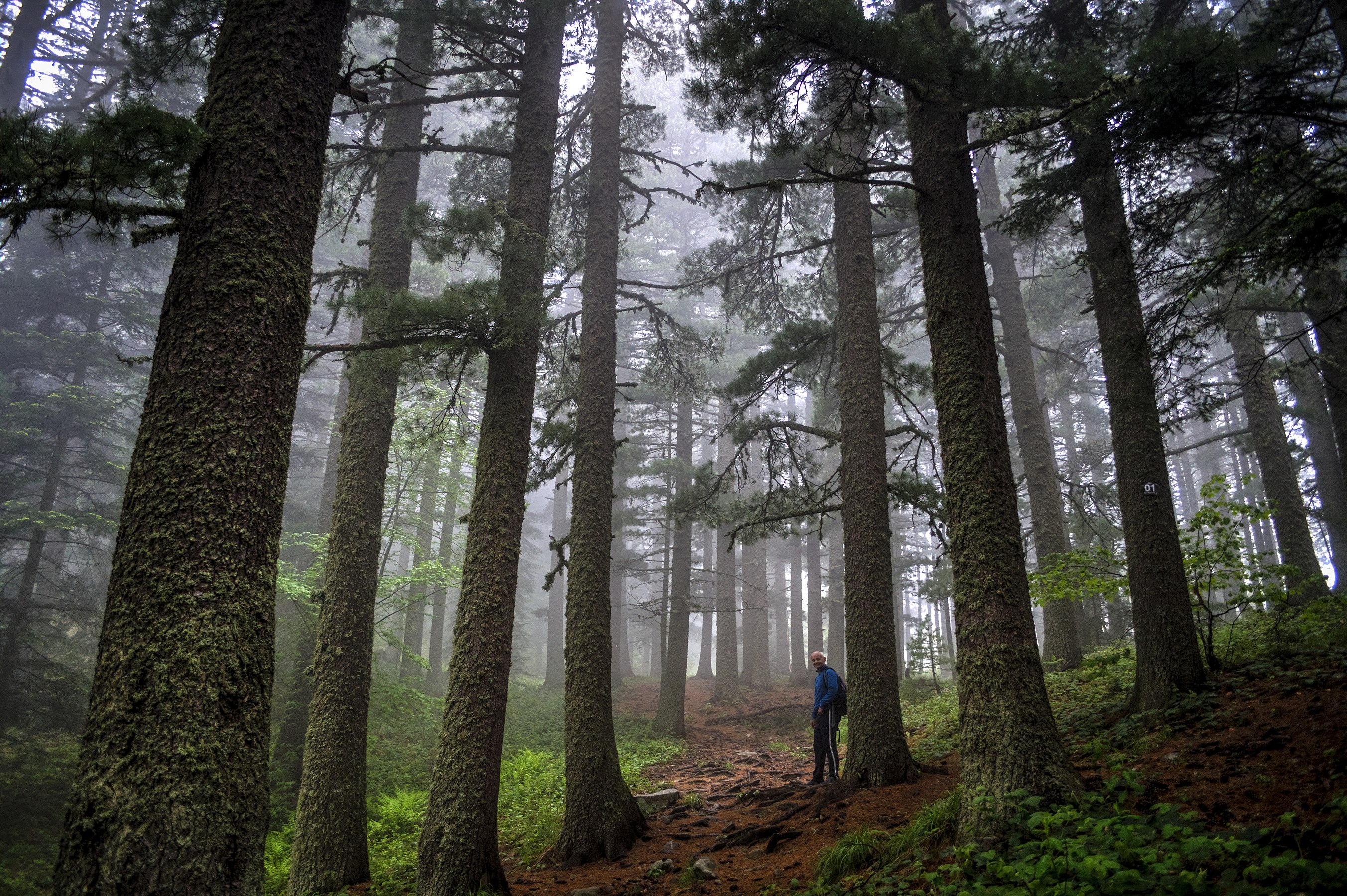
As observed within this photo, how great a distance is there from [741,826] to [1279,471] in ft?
39.7

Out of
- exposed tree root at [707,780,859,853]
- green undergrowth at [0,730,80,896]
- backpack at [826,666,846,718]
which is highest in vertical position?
backpack at [826,666,846,718]

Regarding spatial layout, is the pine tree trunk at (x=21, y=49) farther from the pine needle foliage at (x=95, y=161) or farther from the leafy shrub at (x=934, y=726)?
the leafy shrub at (x=934, y=726)

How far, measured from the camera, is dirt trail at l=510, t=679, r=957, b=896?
6270mm

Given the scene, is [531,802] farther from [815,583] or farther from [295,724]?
[815,583]

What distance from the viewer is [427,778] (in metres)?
13.2

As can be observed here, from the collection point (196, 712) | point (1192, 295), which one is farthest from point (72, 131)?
point (1192, 295)

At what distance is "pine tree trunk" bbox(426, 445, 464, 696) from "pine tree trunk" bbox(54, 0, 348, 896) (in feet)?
43.3

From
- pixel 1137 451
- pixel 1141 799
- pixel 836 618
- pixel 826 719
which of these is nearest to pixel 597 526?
pixel 826 719

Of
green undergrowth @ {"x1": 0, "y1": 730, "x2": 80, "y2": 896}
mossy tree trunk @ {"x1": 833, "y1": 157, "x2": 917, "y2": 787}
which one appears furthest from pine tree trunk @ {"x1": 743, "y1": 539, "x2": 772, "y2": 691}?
green undergrowth @ {"x1": 0, "y1": 730, "x2": 80, "y2": 896}

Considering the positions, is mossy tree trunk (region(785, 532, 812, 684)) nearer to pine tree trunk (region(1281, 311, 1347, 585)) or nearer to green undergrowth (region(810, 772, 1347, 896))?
pine tree trunk (region(1281, 311, 1347, 585))

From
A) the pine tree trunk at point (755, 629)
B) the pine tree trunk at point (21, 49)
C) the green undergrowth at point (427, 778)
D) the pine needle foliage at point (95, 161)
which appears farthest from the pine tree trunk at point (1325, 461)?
the pine tree trunk at point (21, 49)

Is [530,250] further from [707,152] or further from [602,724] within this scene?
[707,152]

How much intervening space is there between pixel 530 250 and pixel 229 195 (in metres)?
3.88

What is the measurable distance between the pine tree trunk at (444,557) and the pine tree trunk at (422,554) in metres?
0.36
